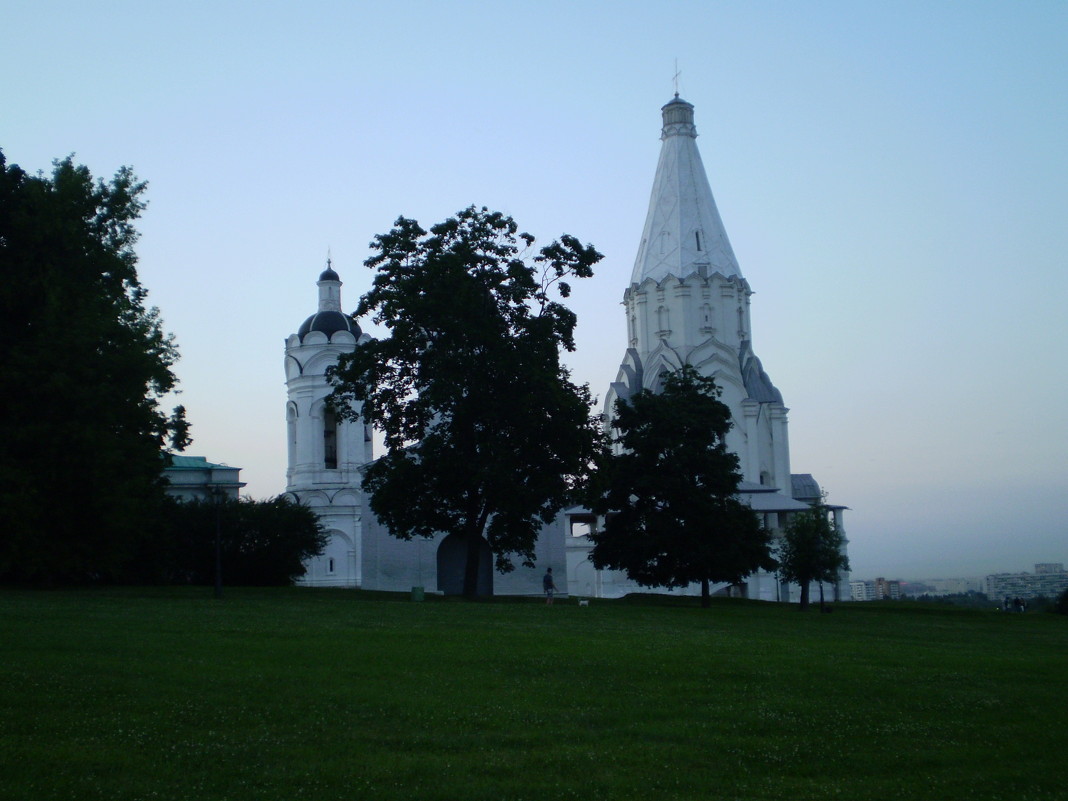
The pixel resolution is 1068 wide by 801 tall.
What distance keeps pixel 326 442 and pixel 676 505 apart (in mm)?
32959

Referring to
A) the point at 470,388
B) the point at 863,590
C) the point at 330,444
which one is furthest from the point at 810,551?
the point at 863,590

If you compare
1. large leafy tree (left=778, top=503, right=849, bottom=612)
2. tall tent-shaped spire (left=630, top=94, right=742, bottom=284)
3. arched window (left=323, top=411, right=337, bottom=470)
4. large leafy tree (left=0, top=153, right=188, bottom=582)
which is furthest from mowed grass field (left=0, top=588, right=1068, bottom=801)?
tall tent-shaped spire (left=630, top=94, right=742, bottom=284)

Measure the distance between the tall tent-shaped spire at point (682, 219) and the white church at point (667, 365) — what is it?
6 centimetres

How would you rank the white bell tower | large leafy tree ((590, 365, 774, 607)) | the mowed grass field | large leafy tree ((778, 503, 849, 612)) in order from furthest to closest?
the white bell tower → large leafy tree ((778, 503, 849, 612)) → large leafy tree ((590, 365, 774, 607)) → the mowed grass field

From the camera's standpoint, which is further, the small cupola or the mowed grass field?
the small cupola

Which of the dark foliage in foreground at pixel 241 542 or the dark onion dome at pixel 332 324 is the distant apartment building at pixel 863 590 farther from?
the dark foliage in foreground at pixel 241 542

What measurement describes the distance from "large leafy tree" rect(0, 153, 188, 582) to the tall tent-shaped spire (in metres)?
48.4

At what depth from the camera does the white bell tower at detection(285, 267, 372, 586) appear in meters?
65.7

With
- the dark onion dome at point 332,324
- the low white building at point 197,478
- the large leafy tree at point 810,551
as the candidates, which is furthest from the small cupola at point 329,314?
the large leafy tree at point 810,551

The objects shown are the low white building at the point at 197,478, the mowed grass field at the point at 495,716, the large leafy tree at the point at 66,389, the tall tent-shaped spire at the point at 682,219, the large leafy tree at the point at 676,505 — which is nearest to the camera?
the mowed grass field at the point at 495,716

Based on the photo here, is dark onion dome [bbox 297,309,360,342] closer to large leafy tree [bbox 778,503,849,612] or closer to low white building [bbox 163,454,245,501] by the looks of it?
low white building [bbox 163,454,245,501]

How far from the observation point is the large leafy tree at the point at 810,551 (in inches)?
1907

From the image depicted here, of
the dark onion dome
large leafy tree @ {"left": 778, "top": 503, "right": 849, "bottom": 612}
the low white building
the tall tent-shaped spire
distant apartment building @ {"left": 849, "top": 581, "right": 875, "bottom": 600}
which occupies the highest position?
the tall tent-shaped spire

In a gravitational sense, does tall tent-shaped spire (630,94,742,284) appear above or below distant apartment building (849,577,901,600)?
above
